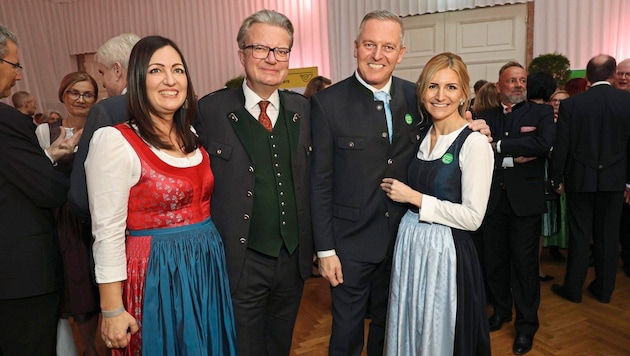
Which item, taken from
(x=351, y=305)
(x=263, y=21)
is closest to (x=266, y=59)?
(x=263, y=21)

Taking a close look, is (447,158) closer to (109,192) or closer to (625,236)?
(109,192)

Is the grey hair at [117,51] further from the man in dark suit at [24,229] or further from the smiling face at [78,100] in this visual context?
the smiling face at [78,100]

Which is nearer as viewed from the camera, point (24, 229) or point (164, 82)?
point (164, 82)

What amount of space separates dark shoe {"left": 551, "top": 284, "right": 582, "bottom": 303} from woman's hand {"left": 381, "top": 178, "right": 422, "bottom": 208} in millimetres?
2306

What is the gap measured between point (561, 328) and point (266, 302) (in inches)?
86.6

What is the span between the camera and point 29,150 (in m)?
1.61

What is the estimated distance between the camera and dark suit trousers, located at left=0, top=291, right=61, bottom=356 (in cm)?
169

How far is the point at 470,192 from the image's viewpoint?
1.75 meters

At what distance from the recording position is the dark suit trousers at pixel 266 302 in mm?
1786

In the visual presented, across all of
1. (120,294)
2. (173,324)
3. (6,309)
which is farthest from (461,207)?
(6,309)

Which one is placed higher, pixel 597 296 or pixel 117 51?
pixel 117 51

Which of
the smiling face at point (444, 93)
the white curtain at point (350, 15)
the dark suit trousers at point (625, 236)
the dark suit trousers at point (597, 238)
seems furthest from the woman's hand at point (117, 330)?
the white curtain at point (350, 15)

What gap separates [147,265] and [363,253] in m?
0.90

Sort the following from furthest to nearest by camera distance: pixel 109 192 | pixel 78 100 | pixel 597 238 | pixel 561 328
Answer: pixel 597 238
pixel 561 328
pixel 78 100
pixel 109 192
